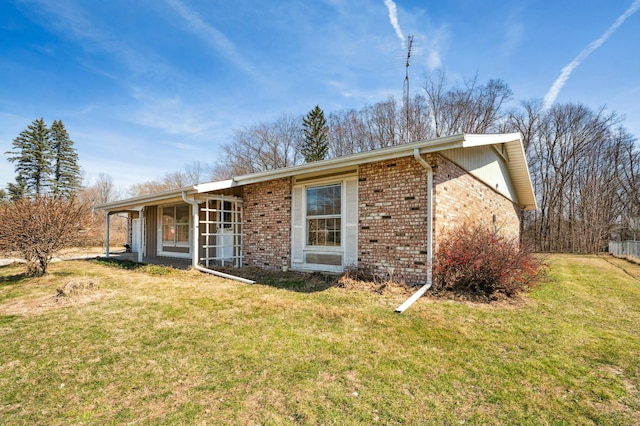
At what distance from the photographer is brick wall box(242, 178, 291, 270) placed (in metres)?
8.91

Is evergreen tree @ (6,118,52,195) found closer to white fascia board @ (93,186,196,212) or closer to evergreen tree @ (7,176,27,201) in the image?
evergreen tree @ (7,176,27,201)

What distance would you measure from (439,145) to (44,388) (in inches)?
253

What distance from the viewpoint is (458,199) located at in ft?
25.0

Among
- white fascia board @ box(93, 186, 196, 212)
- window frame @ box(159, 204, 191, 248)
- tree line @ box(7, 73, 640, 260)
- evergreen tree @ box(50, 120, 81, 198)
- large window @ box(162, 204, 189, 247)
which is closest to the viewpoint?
white fascia board @ box(93, 186, 196, 212)

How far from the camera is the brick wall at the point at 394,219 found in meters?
6.42

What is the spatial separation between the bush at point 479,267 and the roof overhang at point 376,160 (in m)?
2.06

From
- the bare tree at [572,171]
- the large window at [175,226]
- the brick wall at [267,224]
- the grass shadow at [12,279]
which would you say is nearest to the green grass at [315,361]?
the grass shadow at [12,279]

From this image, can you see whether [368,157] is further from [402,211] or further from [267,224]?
[267,224]

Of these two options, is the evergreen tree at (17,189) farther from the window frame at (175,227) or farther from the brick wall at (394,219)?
the brick wall at (394,219)

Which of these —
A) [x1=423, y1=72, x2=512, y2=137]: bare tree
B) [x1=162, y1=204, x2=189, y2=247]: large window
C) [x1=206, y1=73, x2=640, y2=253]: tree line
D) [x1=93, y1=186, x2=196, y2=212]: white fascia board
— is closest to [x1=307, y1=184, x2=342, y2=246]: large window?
[x1=93, y1=186, x2=196, y2=212]: white fascia board

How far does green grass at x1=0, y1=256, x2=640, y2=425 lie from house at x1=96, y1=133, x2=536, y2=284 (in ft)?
5.28

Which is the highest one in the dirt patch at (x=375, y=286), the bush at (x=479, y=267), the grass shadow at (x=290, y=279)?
the bush at (x=479, y=267)

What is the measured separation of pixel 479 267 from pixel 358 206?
9.54 ft

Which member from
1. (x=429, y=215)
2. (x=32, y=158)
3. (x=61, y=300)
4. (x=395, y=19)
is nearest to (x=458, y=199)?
(x=429, y=215)
